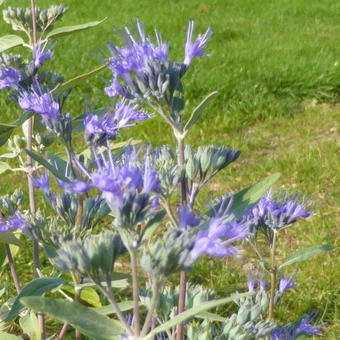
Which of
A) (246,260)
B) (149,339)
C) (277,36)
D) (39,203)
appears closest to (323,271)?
(246,260)

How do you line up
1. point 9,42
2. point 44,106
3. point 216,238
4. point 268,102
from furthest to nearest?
point 268,102 < point 9,42 < point 44,106 < point 216,238

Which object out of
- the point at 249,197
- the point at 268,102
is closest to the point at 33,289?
the point at 249,197

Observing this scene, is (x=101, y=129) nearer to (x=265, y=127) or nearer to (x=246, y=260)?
(x=246, y=260)

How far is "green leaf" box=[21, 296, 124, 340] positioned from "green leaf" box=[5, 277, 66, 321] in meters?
0.24

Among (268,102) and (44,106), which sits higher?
(44,106)

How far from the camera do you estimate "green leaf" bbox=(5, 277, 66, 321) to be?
1.02 metres

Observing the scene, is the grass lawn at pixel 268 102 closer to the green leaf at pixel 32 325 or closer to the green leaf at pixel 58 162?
the green leaf at pixel 58 162

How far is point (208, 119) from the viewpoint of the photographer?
155 inches

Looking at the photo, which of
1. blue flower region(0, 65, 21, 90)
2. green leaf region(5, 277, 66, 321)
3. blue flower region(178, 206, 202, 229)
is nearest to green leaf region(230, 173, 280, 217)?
blue flower region(178, 206, 202, 229)

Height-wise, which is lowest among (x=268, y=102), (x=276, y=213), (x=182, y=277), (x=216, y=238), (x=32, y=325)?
(x=268, y=102)

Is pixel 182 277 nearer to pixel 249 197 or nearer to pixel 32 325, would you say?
pixel 249 197

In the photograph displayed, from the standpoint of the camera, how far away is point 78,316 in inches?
30.6

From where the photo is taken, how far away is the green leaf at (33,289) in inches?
40.1

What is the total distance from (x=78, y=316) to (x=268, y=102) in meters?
3.53
